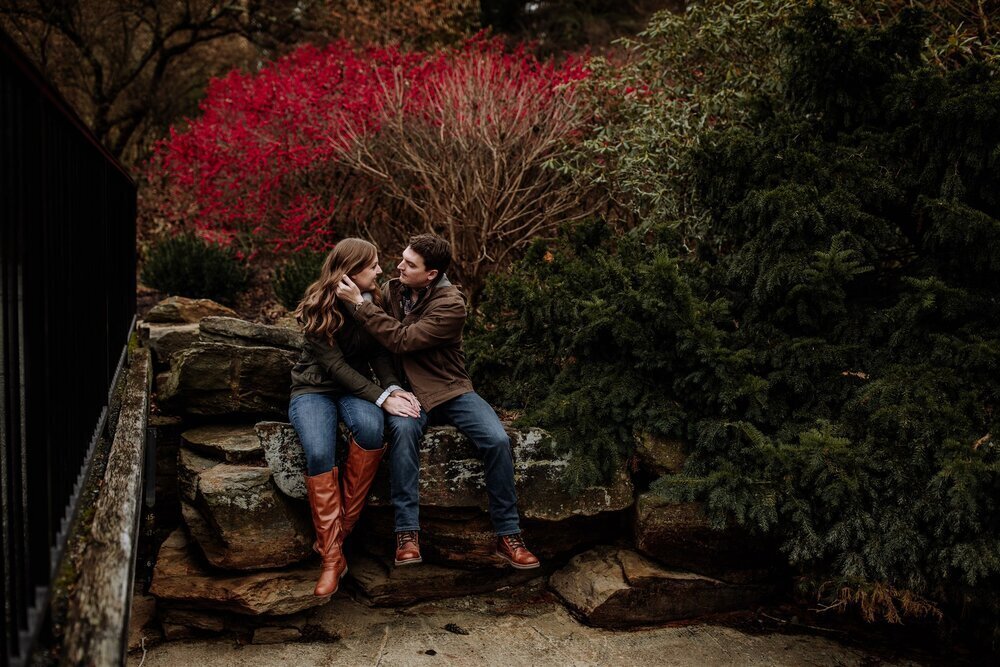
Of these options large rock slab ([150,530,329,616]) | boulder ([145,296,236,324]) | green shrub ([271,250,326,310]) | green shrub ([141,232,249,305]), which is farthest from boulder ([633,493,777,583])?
green shrub ([141,232,249,305])

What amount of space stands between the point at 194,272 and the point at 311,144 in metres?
1.69

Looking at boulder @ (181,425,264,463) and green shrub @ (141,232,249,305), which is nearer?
boulder @ (181,425,264,463)

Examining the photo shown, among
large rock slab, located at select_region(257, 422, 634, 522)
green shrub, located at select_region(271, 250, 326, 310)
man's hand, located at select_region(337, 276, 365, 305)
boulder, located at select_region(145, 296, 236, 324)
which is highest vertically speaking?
green shrub, located at select_region(271, 250, 326, 310)

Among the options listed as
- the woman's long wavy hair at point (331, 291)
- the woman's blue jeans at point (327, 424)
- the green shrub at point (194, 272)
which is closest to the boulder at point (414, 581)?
the woman's blue jeans at point (327, 424)

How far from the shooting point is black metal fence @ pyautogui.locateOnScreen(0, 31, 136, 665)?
1.75m

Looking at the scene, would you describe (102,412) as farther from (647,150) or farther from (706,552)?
(647,150)

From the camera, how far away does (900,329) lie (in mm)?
4020

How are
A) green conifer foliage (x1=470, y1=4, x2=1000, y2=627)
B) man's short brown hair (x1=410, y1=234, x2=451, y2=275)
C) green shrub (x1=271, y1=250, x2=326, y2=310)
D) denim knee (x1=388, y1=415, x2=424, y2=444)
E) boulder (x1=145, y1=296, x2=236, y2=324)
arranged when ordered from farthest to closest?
green shrub (x1=271, y1=250, x2=326, y2=310), boulder (x1=145, y1=296, x2=236, y2=324), man's short brown hair (x1=410, y1=234, x2=451, y2=275), denim knee (x1=388, y1=415, x2=424, y2=444), green conifer foliage (x1=470, y1=4, x2=1000, y2=627)

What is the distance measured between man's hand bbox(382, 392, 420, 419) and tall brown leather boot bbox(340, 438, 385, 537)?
187mm

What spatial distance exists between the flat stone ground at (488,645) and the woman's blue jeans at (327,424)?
2.92ft

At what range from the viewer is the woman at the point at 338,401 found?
3785mm

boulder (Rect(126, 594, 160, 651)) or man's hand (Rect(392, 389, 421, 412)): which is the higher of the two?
man's hand (Rect(392, 389, 421, 412))

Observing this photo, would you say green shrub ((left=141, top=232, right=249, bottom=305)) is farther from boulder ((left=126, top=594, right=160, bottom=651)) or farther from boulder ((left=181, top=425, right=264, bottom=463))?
boulder ((left=126, top=594, right=160, bottom=651))

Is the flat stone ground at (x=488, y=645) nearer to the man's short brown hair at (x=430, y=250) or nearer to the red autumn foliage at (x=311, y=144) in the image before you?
the man's short brown hair at (x=430, y=250)
